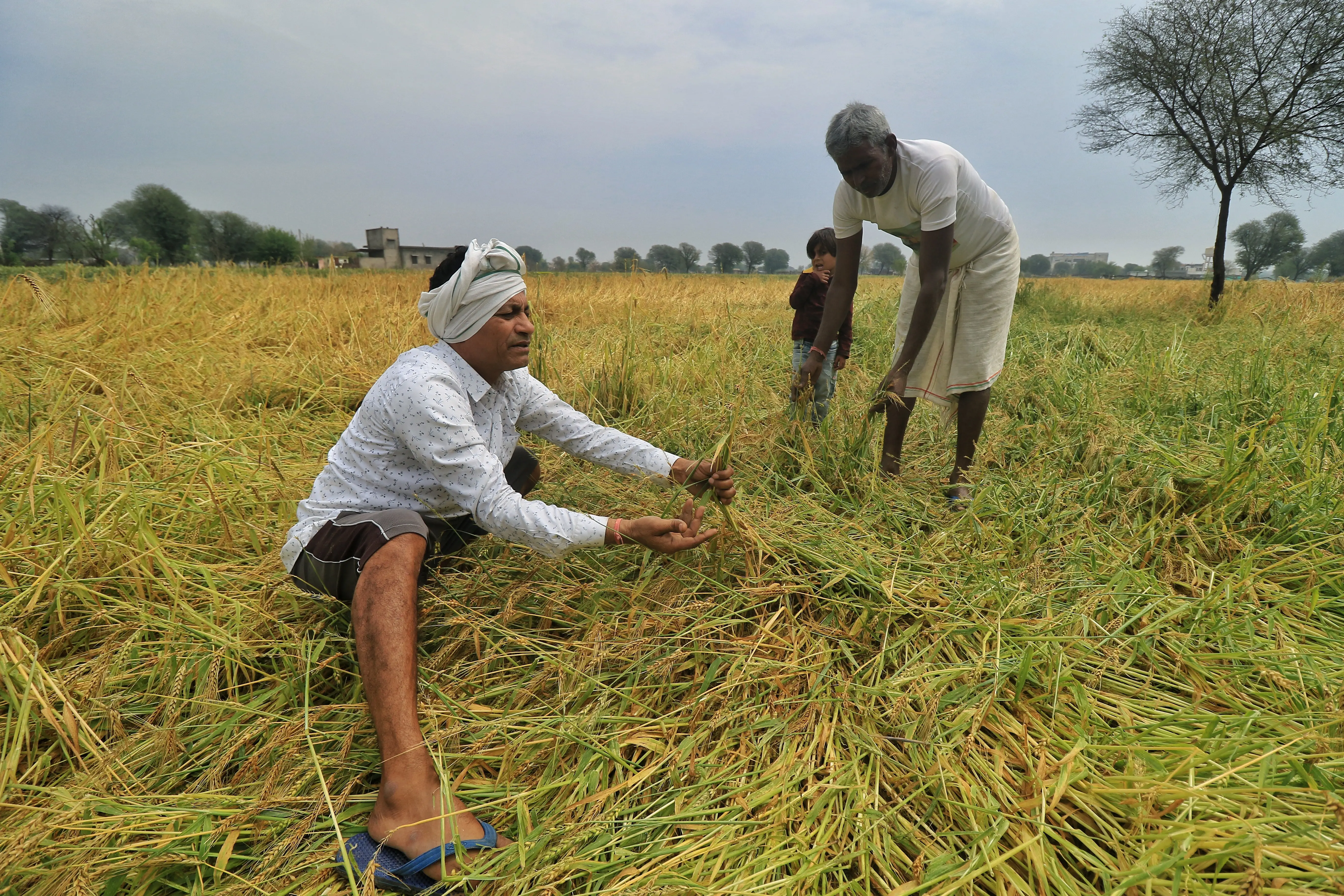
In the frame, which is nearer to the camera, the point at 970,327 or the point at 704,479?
the point at 704,479

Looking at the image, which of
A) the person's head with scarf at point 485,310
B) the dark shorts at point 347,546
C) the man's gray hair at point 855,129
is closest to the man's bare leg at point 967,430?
the man's gray hair at point 855,129

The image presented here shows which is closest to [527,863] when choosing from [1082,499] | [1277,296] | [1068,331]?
[1082,499]

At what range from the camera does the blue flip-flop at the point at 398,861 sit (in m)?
1.07

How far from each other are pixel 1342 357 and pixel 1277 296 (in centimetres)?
560

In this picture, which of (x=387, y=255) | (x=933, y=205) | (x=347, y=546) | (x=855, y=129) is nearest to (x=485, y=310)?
(x=347, y=546)

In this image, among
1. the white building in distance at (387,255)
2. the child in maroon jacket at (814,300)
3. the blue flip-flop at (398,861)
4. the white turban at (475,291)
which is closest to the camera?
the blue flip-flop at (398,861)

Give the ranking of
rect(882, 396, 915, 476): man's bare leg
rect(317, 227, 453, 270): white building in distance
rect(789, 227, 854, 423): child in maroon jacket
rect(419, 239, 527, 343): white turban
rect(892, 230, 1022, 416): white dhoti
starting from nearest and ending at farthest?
1. rect(419, 239, 527, 343): white turban
2. rect(892, 230, 1022, 416): white dhoti
3. rect(882, 396, 915, 476): man's bare leg
4. rect(789, 227, 854, 423): child in maroon jacket
5. rect(317, 227, 453, 270): white building in distance

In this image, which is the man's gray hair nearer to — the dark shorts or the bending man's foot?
the dark shorts

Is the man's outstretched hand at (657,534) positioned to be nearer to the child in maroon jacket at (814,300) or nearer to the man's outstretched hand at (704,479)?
the man's outstretched hand at (704,479)

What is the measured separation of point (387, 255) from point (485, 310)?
1985cm

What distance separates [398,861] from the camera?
112 centimetres

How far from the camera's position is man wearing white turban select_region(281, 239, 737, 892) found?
117 centimetres

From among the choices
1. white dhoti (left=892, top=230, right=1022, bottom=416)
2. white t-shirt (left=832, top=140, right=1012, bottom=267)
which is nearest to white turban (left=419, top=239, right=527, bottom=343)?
white t-shirt (left=832, top=140, right=1012, bottom=267)

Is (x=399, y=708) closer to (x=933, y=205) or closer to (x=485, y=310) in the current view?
(x=485, y=310)
